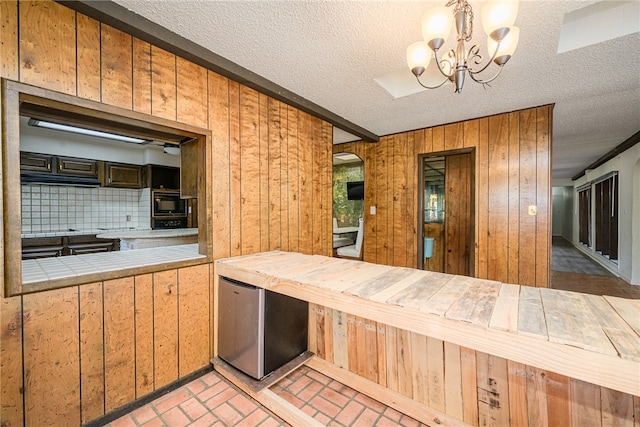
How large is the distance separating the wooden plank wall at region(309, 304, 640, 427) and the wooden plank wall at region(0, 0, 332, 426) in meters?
1.12

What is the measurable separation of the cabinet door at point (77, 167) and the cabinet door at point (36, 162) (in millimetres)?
114

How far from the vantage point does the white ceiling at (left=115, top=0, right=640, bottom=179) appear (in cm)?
145

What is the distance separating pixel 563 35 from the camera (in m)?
1.84

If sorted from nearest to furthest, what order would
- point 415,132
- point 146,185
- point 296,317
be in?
point 296,317
point 415,132
point 146,185

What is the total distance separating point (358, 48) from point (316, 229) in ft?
6.08

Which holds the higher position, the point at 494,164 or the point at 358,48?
the point at 358,48

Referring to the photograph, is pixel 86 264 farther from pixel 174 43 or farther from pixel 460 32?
pixel 460 32

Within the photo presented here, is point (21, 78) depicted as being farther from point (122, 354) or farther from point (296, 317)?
point (296, 317)

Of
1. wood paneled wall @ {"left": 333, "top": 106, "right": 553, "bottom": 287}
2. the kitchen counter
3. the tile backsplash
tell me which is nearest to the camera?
wood paneled wall @ {"left": 333, "top": 106, "right": 553, "bottom": 287}

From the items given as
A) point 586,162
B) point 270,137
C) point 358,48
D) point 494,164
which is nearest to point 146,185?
point 270,137

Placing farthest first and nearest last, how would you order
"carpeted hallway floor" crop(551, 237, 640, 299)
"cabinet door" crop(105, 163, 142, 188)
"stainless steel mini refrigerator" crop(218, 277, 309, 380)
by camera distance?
"cabinet door" crop(105, 163, 142, 188) → "carpeted hallway floor" crop(551, 237, 640, 299) → "stainless steel mini refrigerator" crop(218, 277, 309, 380)

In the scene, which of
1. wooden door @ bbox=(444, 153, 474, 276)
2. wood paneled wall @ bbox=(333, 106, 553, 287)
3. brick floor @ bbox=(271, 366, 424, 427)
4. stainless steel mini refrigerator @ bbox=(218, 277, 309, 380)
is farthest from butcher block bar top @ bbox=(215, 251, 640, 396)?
wooden door @ bbox=(444, 153, 474, 276)

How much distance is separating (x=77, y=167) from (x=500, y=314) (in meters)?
5.41

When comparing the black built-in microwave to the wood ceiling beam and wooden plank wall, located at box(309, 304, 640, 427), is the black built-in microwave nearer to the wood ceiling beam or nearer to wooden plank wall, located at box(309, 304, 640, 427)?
the wood ceiling beam
